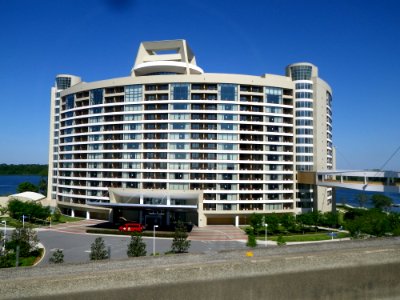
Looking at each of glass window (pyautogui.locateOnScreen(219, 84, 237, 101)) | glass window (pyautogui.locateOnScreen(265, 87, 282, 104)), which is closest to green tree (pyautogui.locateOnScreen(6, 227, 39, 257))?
glass window (pyautogui.locateOnScreen(219, 84, 237, 101))

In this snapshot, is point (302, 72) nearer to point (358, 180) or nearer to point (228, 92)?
point (228, 92)

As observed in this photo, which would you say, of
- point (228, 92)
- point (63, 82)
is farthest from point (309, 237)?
point (63, 82)

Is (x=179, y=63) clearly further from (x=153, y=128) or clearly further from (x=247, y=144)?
→ (x=247, y=144)

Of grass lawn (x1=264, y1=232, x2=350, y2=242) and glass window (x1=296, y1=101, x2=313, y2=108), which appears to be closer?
grass lawn (x1=264, y1=232, x2=350, y2=242)

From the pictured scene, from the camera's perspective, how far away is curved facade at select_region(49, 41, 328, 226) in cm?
6581

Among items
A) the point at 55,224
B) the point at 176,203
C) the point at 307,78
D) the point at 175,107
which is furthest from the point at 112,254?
the point at 307,78

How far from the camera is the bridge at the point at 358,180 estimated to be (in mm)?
50281

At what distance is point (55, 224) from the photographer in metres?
65.9

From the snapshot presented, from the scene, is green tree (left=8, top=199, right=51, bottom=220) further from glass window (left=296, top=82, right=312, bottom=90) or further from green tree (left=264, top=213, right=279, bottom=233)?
glass window (left=296, top=82, right=312, bottom=90)

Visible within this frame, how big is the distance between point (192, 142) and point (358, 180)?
31.9 metres

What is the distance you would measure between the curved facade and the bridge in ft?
14.5

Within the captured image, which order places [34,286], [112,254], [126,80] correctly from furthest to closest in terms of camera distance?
[126,80] → [112,254] → [34,286]

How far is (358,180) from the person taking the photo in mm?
58875

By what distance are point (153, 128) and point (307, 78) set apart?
36323 mm
